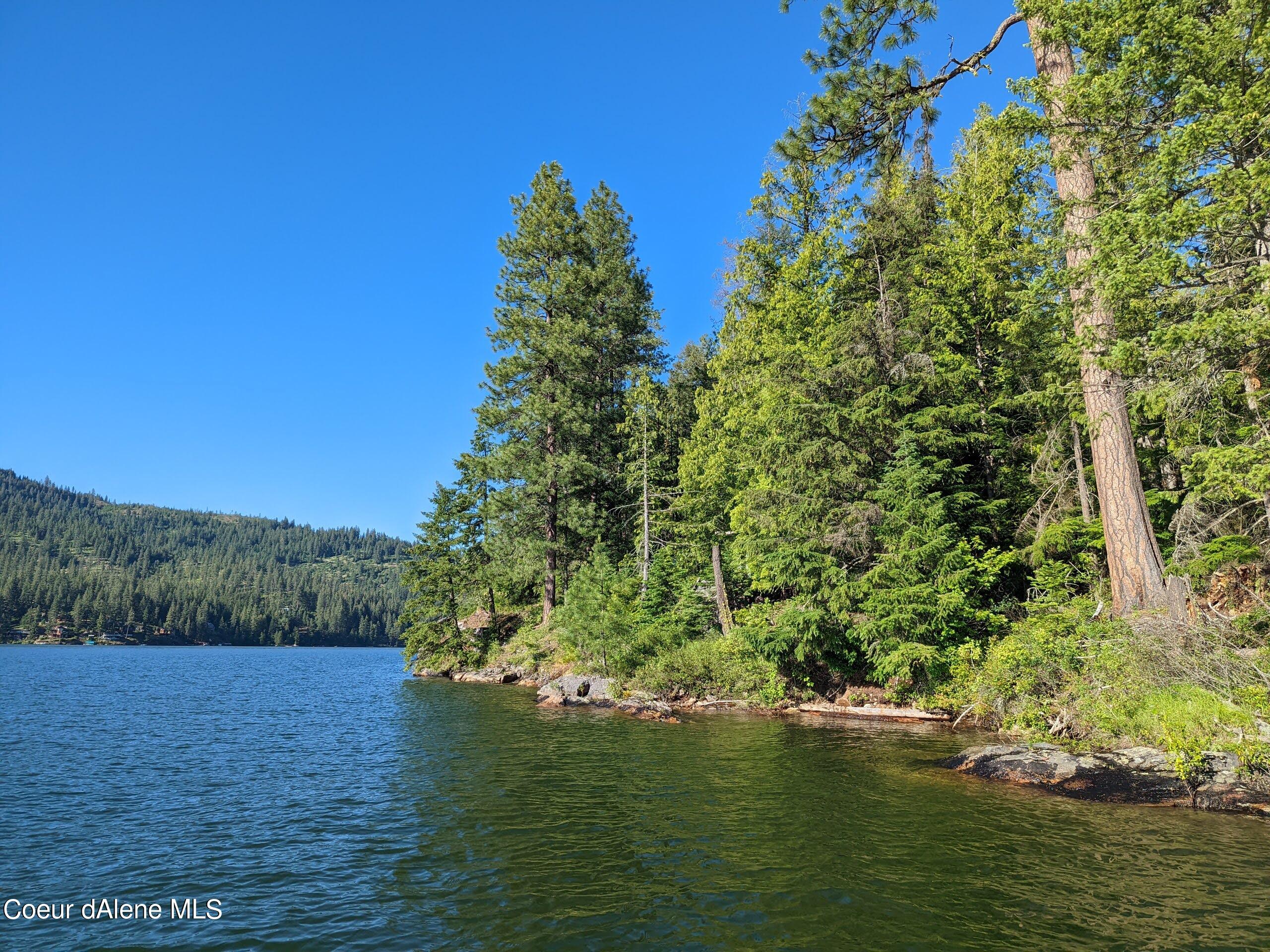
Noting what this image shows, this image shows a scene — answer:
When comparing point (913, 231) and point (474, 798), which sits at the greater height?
point (913, 231)

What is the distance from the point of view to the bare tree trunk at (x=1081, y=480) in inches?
747

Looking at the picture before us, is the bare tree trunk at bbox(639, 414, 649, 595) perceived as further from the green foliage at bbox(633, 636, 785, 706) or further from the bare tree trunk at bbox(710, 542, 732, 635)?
the green foliage at bbox(633, 636, 785, 706)

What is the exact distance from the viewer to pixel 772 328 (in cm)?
2705

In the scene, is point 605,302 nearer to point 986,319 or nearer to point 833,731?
point 986,319

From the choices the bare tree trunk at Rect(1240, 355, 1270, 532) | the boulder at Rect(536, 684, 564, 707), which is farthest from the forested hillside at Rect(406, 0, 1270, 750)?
the boulder at Rect(536, 684, 564, 707)

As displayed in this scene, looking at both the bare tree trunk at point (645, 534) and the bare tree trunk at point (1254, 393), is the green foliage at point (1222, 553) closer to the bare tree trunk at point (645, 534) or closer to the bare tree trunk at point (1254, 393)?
the bare tree trunk at point (1254, 393)

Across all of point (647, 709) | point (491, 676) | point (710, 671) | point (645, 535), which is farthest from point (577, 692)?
point (491, 676)

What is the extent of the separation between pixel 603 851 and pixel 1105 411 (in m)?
13.8

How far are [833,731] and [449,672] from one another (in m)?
31.3

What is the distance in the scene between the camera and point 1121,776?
11.2 m

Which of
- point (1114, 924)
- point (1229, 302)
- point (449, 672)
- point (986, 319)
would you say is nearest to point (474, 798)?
point (1114, 924)

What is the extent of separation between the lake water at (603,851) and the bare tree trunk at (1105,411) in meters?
5.39

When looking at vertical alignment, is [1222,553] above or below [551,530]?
below

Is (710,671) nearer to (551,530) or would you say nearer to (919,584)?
(919,584)
